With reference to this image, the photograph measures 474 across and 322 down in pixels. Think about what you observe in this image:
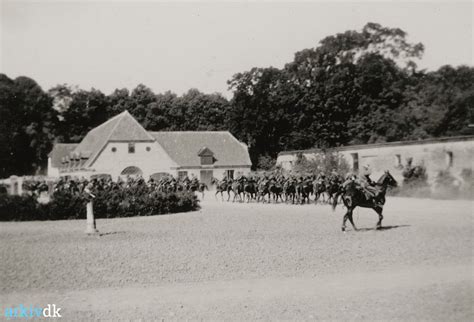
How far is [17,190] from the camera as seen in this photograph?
15594 millimetres

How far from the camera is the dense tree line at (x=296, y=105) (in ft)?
47.3

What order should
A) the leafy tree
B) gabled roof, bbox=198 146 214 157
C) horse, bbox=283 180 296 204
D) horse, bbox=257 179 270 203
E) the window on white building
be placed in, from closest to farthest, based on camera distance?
the leafy tree
horse, bbox=283 180 296 204
horse, bbox=257 179 270 203
the window on white building
gabled roof, bbox=198 146 214 157

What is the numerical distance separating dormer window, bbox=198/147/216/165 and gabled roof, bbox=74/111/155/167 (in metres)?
22.9

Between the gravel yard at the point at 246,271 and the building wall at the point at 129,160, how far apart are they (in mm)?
9072

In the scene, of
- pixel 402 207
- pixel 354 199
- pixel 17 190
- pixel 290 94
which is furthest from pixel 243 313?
pixel 290 94

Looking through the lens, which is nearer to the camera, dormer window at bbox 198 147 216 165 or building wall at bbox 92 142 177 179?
building wall at bbox 92 142 177 179

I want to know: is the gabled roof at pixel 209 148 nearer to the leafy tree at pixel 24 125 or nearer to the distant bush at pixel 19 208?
the distant bush at pixel 19 208

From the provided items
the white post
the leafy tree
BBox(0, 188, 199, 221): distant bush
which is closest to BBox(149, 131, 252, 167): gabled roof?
BBox(0, 188, 199, 221): distant bush

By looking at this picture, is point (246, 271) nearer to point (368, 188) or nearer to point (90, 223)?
point (368, 188)

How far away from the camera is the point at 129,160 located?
3141cm

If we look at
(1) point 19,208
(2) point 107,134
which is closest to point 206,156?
(2) point 107,134

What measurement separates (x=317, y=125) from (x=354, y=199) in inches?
1171

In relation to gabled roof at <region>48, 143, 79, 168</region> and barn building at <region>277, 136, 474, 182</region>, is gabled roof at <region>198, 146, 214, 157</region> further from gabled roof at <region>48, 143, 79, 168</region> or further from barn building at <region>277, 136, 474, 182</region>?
gabled roof at <region>48, 143, 79, 168</region>

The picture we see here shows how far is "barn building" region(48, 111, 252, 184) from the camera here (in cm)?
2184
